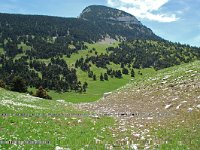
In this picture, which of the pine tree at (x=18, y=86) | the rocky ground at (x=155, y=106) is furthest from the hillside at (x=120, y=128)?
the pine tree at (x=18, y=86)

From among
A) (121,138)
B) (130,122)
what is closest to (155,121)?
(130,122)

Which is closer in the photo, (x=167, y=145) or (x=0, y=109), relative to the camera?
(x=167, y=145)

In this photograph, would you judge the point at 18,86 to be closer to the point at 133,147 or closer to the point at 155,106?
the point at 155,106

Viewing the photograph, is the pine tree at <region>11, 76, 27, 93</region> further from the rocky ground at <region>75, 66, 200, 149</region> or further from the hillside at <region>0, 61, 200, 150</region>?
the hillside at <region>0, 61, 200, 150</region>

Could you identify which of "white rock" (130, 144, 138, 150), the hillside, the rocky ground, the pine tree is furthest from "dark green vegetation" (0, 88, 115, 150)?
the pine tree

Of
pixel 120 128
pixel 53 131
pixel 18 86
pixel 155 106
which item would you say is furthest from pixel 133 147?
pixel 18 86

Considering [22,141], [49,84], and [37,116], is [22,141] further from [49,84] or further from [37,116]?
[49,84]

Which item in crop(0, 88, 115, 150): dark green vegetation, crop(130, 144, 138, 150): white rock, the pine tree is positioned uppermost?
crop(0, 88, 115, 150): dark green vegetation

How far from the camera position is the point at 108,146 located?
1748 centimetres

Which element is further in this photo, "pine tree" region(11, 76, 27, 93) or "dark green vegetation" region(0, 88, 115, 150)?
"pine tree" region(11, 76, 27, 93)

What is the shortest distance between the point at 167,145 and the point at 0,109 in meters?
13.8

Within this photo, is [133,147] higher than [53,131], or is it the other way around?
[53,131]

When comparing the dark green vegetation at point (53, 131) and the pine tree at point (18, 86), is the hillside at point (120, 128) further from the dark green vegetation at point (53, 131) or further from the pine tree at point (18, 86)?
the pine tree at point (18, 86)

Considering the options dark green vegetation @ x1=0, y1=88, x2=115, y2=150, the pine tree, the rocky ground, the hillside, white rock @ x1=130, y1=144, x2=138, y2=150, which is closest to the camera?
dark green vegetation @ x1=0, y1=88, x2=115, y2=150
